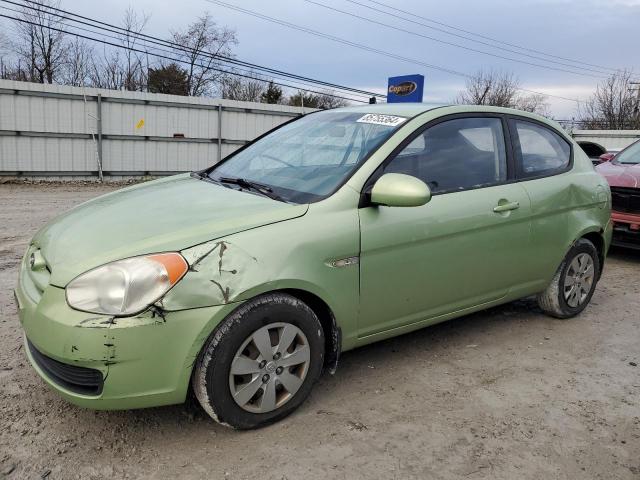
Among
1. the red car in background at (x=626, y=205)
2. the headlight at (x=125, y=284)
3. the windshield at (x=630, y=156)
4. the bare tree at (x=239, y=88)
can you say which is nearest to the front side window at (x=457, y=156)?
the headlight at (x=125, y=284)

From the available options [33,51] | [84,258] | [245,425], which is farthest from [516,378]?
[33,51]

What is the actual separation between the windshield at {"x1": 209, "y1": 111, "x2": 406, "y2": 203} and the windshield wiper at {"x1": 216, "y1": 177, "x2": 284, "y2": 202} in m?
0.02

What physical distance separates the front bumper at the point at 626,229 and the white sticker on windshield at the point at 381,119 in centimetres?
404

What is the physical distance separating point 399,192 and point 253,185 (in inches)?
34.6

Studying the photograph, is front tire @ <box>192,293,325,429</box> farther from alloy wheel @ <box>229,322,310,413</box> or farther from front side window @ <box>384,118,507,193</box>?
front side window @ <box>384,118,507,193</box>

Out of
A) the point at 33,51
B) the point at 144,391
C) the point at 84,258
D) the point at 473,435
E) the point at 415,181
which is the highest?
the point at 33,51

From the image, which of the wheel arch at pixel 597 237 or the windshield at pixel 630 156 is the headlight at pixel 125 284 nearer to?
the wheel arch at pixel 597 237

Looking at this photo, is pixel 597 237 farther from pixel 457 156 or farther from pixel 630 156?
pixel 630 156

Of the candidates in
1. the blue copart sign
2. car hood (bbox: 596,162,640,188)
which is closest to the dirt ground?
car hood (bbox: 596,162,640,188)

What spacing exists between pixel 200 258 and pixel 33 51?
33.9 meters

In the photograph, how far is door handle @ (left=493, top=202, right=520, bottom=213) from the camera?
3.48m

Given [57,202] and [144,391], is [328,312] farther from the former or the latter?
[57,202]

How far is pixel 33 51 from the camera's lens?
30.6 meters

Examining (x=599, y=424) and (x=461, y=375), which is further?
(x=461, y=375)
